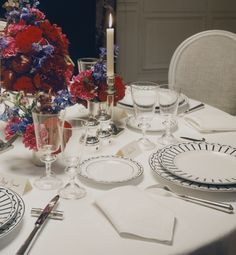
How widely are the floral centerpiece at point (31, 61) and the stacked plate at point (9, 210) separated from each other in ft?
0.65

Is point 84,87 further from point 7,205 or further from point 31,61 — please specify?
point 7,205

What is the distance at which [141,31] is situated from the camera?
12.9 feet

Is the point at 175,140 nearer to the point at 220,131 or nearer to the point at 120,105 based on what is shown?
the point at 220,131

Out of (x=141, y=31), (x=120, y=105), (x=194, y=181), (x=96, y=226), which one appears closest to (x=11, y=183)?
(x=96, y=226)

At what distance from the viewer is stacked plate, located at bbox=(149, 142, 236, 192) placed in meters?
1.10

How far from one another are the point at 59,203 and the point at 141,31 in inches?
121

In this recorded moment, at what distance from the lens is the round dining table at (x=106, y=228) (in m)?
0.87

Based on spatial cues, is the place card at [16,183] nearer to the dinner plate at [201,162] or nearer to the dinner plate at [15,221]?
the dinner plate at [15,221]

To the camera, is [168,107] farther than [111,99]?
No

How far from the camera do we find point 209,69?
84.2 inches

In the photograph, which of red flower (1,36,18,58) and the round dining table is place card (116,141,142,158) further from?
red flower (1,36,18,58)

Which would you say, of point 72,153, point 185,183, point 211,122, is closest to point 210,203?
point 185,183

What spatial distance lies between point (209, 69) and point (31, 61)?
112 centimetres

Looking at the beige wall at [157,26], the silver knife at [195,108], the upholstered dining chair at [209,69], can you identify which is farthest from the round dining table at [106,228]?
the beige wall at [157,26]
